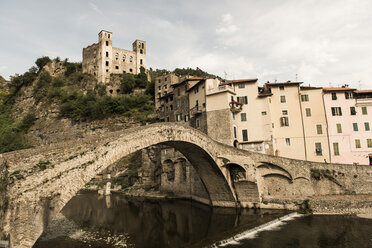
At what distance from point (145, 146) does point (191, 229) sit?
800cm

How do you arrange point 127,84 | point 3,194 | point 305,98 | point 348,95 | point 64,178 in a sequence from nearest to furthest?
1. point 3,194
2. point 64,178
3. point 348,95
4. point 305,98
5. point 127,84

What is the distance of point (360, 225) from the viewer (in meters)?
16.8

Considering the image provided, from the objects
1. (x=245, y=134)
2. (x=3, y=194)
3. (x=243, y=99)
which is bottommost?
(x=3, y=194)

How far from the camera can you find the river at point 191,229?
47.6 ft

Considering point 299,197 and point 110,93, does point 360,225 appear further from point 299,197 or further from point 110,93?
point 110,93

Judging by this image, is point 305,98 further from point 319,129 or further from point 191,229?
point 191,229

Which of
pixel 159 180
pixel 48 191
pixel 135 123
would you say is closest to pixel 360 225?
pixel 48 191

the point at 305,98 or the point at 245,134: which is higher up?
the point at 305,98

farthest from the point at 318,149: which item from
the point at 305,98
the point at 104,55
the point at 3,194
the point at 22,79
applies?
the point at 22,79

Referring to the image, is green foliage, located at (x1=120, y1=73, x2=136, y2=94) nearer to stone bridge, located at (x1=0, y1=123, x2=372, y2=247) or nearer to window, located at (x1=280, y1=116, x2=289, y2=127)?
stone bridge, located at (x1=0, y1=123, x2=372, y2=247)

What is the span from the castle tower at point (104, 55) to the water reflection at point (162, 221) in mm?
32835

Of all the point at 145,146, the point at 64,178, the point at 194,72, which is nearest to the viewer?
the point at 64,178

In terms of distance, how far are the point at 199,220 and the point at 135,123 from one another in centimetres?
2624

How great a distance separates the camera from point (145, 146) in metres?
15.7
